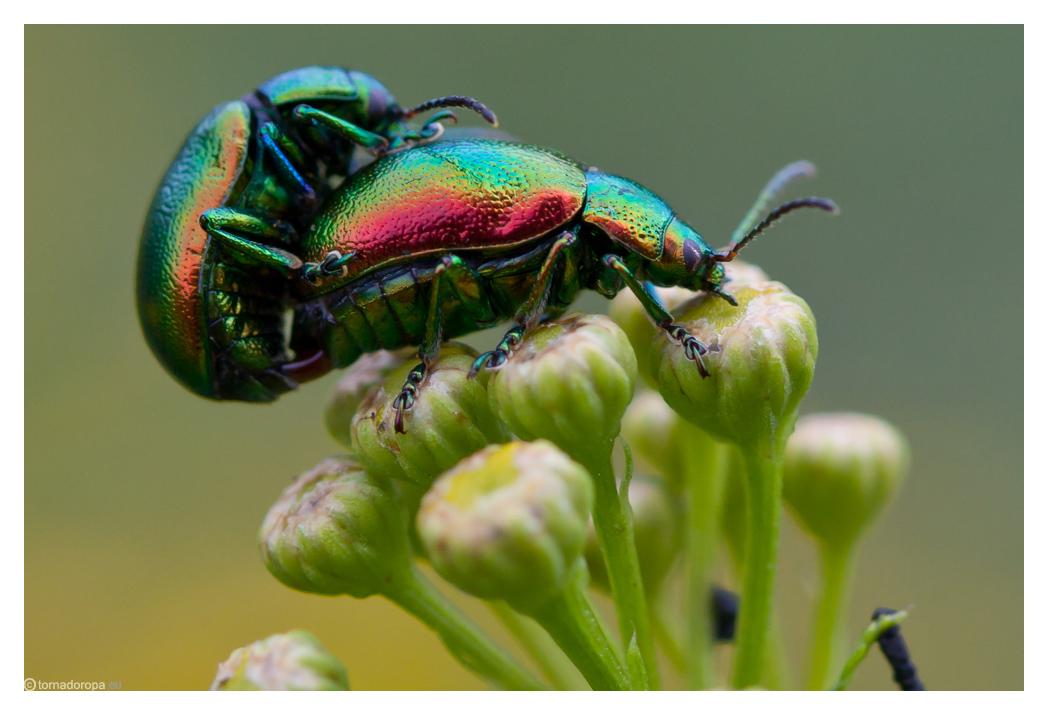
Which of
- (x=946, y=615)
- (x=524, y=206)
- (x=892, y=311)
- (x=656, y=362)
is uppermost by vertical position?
(x=524, y=206)

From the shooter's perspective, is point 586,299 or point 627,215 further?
point 586,299

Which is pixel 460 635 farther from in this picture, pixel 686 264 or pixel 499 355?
pixel 686 264

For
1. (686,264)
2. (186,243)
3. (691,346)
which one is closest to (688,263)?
(686,264)

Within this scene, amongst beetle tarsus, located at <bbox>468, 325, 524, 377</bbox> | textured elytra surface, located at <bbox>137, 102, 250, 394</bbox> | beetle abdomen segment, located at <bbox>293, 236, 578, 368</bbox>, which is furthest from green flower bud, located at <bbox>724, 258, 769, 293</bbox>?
textured elytra surface, located at <bbox>137, 102, 250, 394</bbox>

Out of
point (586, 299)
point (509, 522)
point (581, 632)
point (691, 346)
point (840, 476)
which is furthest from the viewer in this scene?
point (586, 299)

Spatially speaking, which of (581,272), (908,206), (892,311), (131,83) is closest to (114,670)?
(581,272)

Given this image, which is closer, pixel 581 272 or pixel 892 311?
pixel 581 272

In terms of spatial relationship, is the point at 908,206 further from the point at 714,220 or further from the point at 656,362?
the point at 656,362
